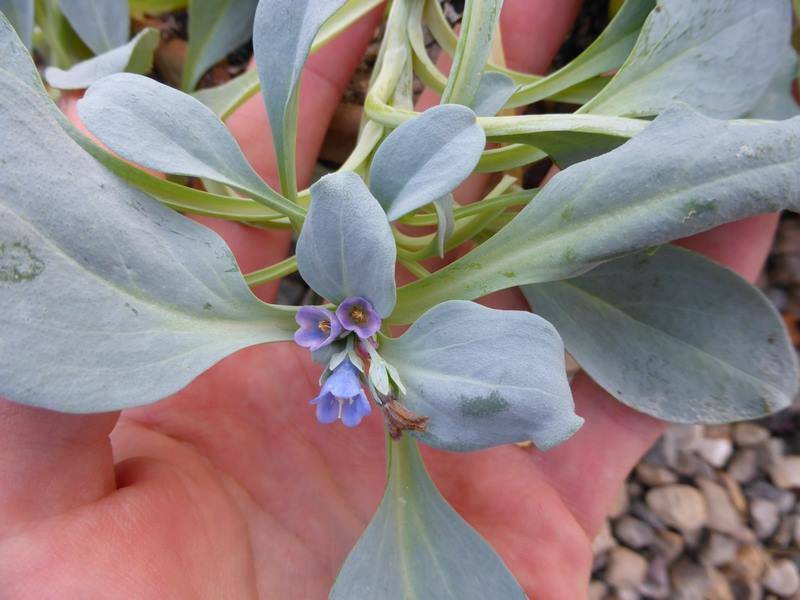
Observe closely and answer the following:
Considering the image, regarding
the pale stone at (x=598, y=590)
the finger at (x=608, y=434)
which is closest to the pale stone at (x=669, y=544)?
the pale stone at (x=598, y=590)

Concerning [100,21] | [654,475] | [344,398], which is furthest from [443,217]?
[654,475]

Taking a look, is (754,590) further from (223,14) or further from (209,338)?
(223,14)

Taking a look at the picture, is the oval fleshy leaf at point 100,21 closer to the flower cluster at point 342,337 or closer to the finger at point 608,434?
the flower cluster at point 342,337

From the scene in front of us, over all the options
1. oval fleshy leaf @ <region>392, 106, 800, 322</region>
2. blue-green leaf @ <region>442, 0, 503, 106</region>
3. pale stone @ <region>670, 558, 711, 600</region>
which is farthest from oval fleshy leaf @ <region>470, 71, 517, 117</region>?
pale stone @ <region>670, 558, 711, 600</region>

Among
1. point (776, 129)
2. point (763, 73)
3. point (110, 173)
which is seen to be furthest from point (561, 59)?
point (110, 173)

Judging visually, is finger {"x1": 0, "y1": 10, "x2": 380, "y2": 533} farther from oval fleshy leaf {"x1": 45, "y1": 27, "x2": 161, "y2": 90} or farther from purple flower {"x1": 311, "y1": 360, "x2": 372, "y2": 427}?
oval fleshy leaf {"x1": 45, "y1": 27, "x2": 161, "y2": 90}
